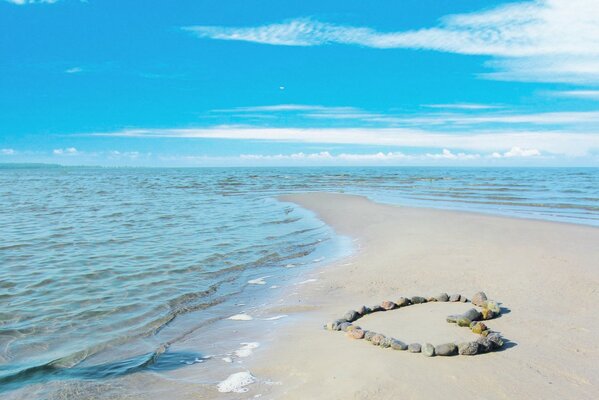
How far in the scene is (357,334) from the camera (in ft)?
20.4

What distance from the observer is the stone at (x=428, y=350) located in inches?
214

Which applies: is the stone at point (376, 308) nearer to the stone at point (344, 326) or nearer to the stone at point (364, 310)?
the stone at point (364, 310)

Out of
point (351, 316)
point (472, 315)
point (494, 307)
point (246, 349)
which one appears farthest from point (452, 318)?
point (246, 349)

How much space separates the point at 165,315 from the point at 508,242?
32.9ft

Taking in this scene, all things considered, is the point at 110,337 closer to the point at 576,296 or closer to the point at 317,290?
the point at 317,290

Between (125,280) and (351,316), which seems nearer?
(351,316)

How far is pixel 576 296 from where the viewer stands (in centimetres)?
779

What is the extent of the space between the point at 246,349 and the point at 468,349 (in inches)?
109

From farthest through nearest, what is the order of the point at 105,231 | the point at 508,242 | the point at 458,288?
the point at 105,231 < the point at 508,242 < the point at 458,288

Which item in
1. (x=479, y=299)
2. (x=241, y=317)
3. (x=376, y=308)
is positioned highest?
(x=479, y=299)

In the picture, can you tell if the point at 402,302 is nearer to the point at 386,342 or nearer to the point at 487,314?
the point at 487,314

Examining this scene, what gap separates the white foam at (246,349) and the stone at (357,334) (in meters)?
1.27

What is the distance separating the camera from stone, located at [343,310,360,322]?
6.98 metres

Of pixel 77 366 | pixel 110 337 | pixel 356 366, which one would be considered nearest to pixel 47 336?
pixel 110 337
